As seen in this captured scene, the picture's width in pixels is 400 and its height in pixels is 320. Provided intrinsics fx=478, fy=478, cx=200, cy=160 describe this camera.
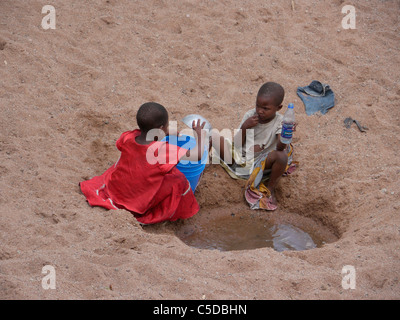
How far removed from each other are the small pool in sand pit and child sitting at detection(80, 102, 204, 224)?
21 centimetres

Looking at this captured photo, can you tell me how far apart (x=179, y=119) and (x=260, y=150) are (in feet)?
3.04

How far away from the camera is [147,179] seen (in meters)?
3.53

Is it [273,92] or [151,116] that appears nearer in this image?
[151,116]

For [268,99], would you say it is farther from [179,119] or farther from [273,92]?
[179,119]

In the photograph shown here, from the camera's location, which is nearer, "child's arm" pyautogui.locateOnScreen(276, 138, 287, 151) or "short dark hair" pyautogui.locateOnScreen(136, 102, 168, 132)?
"short dark hair" pyautogui.locateOnScreen(136, 102, 168, 132)

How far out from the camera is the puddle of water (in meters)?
3.76

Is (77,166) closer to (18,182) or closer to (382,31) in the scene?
(18,182)

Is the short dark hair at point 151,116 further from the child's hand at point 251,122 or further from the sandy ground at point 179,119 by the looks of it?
the child's hand at point 251,122

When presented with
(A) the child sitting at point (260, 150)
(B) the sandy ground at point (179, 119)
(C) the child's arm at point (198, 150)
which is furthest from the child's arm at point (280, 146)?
(C) the child's arm at point (198, 150)

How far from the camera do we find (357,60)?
214 inches

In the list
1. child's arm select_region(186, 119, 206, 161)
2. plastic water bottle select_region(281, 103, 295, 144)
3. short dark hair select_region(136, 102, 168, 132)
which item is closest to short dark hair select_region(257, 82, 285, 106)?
plastic water bottle select_region(281, 103, 295, 144)

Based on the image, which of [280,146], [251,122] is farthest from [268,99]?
[280,146]

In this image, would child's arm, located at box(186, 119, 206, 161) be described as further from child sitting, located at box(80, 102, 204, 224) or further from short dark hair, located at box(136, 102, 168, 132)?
short dark hair, located at box(136, 102, 168, 132)

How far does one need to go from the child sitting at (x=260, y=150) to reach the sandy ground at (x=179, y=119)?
123mm
